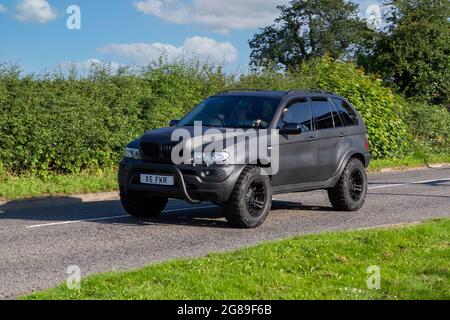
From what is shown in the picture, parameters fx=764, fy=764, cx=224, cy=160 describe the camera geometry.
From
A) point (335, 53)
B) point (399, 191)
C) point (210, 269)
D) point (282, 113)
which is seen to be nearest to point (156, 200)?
point (282, 113)

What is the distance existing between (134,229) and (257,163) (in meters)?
1.93

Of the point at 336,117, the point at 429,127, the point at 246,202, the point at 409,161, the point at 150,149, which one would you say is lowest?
the point at 409,161

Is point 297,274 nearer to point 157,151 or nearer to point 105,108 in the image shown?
point 157,151

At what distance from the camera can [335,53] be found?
6525 centimetres

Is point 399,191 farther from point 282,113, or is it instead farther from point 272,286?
point 272,286

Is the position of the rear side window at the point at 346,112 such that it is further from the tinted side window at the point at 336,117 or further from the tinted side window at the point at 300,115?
the tinted side window at the point at 300,115

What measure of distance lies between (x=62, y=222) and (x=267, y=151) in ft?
10.5

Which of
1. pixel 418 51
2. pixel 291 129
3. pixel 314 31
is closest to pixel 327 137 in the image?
pixel 291 129

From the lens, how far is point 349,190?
12.5 meters

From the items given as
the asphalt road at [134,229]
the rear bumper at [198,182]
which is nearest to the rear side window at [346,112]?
the asphalt road at [134,229]

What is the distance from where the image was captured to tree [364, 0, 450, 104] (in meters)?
32.6

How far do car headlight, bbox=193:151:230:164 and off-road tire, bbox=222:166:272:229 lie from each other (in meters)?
0.37

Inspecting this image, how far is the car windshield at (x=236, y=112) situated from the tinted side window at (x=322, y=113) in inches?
36.3

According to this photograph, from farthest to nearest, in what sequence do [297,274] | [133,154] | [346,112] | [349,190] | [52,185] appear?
[52,185]
[346,112]
[349,190]
[133,154]
[297,274]
